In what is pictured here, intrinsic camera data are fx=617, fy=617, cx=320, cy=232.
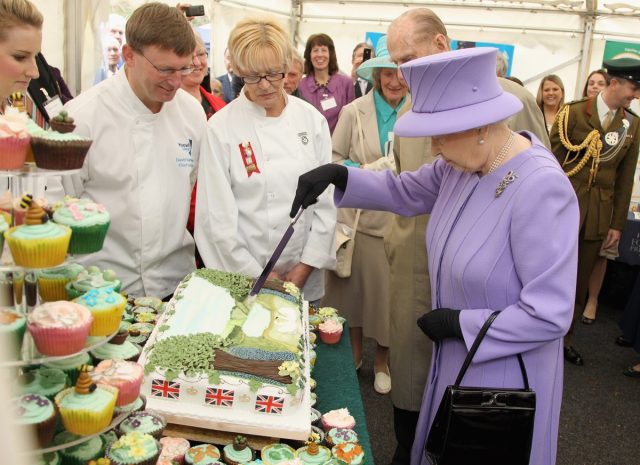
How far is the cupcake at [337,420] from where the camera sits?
1.62 metres

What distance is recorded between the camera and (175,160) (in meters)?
2.17

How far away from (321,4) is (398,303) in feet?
19.6

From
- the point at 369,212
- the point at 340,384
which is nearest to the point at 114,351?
the point at 340,384

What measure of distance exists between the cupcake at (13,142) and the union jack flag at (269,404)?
75 cm

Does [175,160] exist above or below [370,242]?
above

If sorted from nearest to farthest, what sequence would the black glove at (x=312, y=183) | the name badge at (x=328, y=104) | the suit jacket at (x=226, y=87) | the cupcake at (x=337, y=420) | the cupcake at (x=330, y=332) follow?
the cupcake at (x=337, y=420) < the black glove at (x=312, y=183) < the cupcake at (x=330, y=332) < the name badge at (x=328, y=104) < the suit jacket at (x=226, y=87)

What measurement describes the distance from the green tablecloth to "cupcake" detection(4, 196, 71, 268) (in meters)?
0.94

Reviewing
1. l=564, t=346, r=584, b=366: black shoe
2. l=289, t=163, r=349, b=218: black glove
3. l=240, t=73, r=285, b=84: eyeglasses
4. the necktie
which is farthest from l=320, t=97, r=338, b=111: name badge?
l=289, t=163, r=349, b=218: black glove

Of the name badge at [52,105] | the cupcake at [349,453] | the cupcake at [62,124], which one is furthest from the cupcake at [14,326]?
the name badge at [52,105]

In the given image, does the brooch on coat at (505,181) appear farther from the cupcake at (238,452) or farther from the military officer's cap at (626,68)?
the military officer's cap at (626,68)

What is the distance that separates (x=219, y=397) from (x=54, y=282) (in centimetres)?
49

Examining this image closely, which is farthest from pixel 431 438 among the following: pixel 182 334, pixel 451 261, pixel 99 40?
pixel 99 40

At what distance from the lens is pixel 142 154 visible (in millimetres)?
2049

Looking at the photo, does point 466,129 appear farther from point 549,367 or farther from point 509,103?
point 549,367
